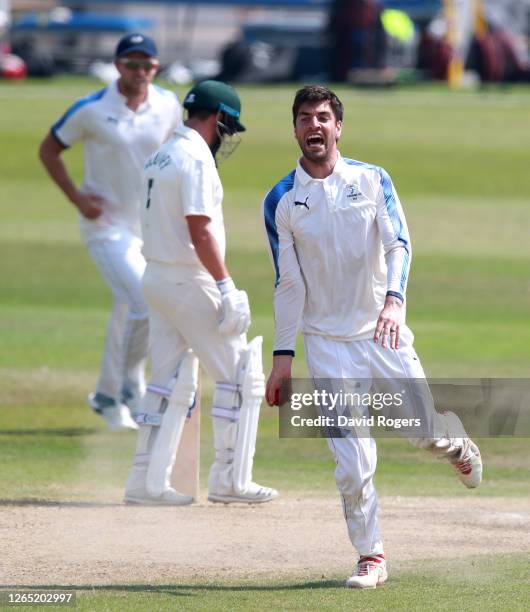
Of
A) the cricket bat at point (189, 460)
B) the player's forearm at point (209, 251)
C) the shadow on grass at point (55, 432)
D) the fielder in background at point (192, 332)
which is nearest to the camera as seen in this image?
the player's forearm at point (209, 251)

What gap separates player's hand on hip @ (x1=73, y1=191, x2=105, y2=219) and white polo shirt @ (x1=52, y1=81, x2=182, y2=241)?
0.17ft

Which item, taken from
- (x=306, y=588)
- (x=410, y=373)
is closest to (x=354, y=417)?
(x=410, y=373)

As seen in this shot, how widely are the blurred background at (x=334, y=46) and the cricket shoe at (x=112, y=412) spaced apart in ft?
95.9

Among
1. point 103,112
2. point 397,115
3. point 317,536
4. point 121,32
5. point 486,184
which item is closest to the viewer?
point 317,536

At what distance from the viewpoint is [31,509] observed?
23.6ft

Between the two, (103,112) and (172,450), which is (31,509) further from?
(103,112)

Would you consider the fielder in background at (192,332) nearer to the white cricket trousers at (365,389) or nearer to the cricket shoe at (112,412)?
the white cricket trousers at (365,389)

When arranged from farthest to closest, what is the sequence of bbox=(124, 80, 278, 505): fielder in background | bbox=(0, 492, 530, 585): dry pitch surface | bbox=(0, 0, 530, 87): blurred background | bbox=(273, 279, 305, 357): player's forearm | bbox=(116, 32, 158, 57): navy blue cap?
bbox=(0, 0, 530, 87): blurred background < bbox=(116, 32, 158, 57): navy blue cap < bbox=(124, 80, 278, 505): fielder in background < bbox=(0, 492, 530, 585): dry pitch surface < bbox=(273, 279, 305, 357): player's forearm

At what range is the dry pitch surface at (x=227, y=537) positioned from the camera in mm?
6074

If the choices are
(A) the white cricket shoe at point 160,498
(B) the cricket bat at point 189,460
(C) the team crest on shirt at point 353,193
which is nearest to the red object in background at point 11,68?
(B) the cricket bat at point 189,460

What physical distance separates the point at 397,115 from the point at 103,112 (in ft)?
74.7

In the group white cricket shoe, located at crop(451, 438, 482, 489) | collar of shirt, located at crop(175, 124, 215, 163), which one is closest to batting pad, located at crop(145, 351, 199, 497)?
collar of shirt, located at crop(175, 124, 215, 163)

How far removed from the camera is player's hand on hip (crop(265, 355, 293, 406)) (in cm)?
585

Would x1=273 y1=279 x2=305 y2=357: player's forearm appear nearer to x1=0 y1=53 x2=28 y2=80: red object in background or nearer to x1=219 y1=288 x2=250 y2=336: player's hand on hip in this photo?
x1=219 y1=288 x2=250 y2=336: player's hand on hip
